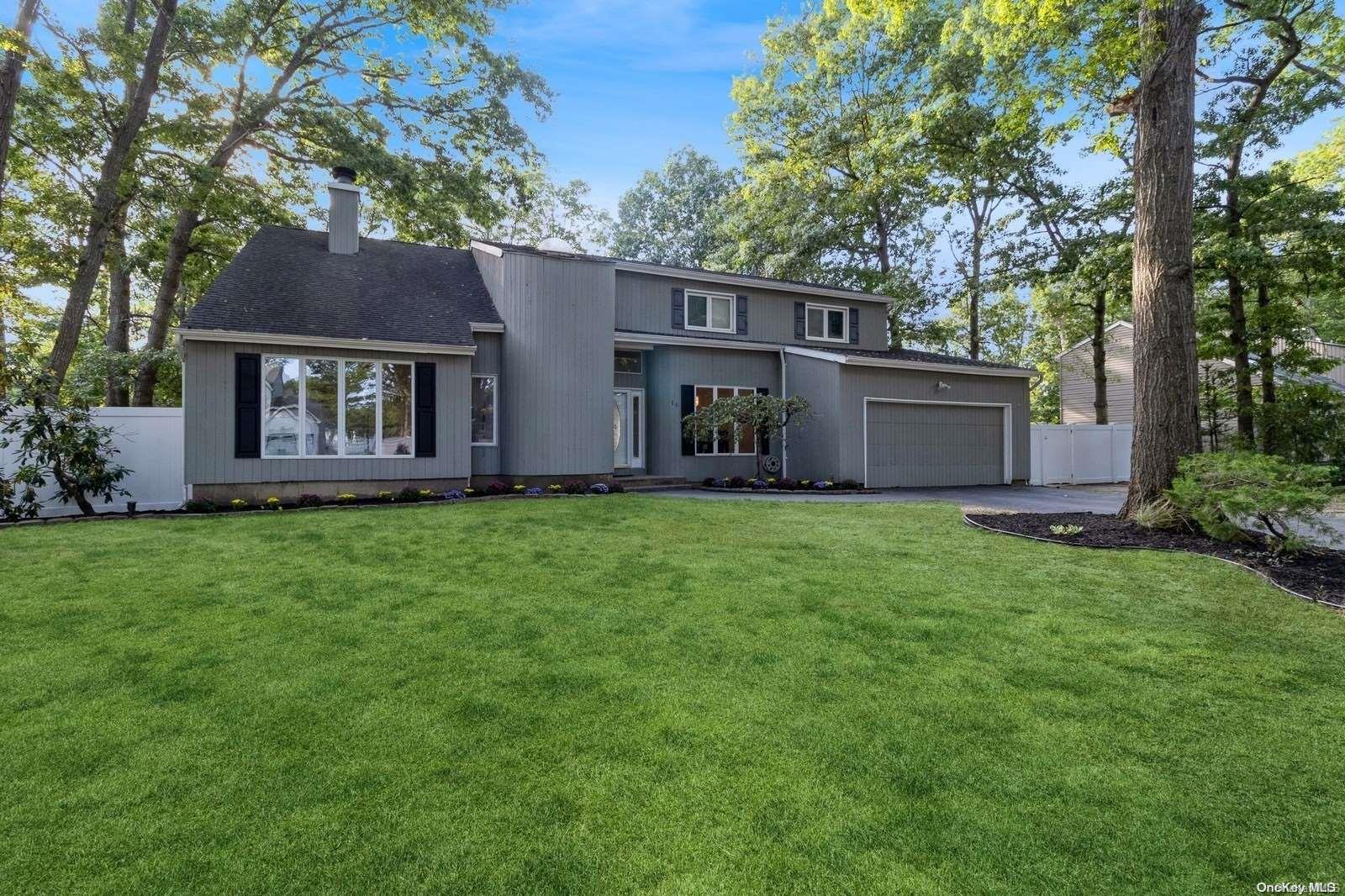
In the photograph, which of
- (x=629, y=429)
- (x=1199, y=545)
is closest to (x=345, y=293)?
(x=629, y=429)

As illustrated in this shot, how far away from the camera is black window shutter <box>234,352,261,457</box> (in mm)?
9406

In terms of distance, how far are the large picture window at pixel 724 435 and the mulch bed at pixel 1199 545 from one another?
644cm

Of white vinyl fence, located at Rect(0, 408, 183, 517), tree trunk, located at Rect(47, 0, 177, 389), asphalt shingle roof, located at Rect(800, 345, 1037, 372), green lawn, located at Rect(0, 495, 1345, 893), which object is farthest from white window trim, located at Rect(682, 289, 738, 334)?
tree trunk, located at Rect(47, 0, 177, 389)

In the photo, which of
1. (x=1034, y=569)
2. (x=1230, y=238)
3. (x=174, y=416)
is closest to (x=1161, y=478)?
(x=1034, y=569)

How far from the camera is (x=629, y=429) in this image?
13.6 metres

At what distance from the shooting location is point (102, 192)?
430 inches

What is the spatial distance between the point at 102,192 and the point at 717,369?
12178 millimetres

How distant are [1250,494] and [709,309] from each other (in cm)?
1119

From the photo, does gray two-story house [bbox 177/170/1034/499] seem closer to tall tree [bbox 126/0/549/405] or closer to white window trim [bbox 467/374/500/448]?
white window trim [bbox 467/374/500/448]

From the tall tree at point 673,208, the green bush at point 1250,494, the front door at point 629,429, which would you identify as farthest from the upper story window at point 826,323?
the tall tree at point 673,208

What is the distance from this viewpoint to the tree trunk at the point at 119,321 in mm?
13828

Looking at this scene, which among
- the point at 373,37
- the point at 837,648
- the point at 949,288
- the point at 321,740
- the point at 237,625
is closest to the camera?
the point at 321,740

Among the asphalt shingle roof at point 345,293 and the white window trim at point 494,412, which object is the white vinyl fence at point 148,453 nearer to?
the asphalt shingle roof at point 345,293

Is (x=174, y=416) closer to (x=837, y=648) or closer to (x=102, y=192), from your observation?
(x=102, y=192)
